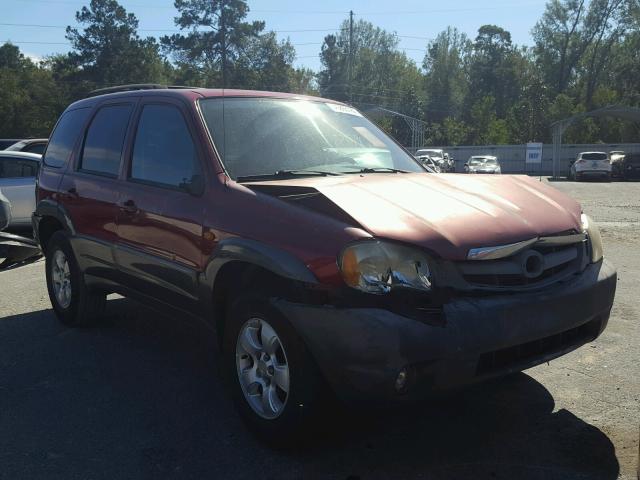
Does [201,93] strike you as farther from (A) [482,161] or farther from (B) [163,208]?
(A) [482,161]

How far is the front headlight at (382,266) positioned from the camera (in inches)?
115

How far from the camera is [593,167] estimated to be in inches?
1275

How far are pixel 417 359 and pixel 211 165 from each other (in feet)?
5.77

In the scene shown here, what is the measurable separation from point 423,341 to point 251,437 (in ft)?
4.15

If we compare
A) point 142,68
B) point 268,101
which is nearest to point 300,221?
point 268,101

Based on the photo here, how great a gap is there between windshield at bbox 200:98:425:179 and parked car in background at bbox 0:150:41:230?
316 inches

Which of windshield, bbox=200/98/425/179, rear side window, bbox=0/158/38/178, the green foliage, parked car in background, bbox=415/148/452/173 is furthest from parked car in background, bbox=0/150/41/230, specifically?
the green foliage

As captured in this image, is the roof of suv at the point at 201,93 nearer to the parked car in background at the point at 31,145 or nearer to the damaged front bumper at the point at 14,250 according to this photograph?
the damaged front bumper at the point at 14,250

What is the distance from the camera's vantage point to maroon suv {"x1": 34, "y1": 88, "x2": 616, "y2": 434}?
2.88m

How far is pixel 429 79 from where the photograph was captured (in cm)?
8781

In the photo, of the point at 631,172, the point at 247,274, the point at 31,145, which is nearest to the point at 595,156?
the point at 631,172

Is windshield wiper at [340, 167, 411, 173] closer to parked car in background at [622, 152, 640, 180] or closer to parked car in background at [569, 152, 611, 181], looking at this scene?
parked car in background at [569, 152, 611, 181]

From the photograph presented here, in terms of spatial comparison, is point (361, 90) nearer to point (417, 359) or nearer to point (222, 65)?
point (222, 65)

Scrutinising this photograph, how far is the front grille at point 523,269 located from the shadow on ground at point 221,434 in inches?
24.0
